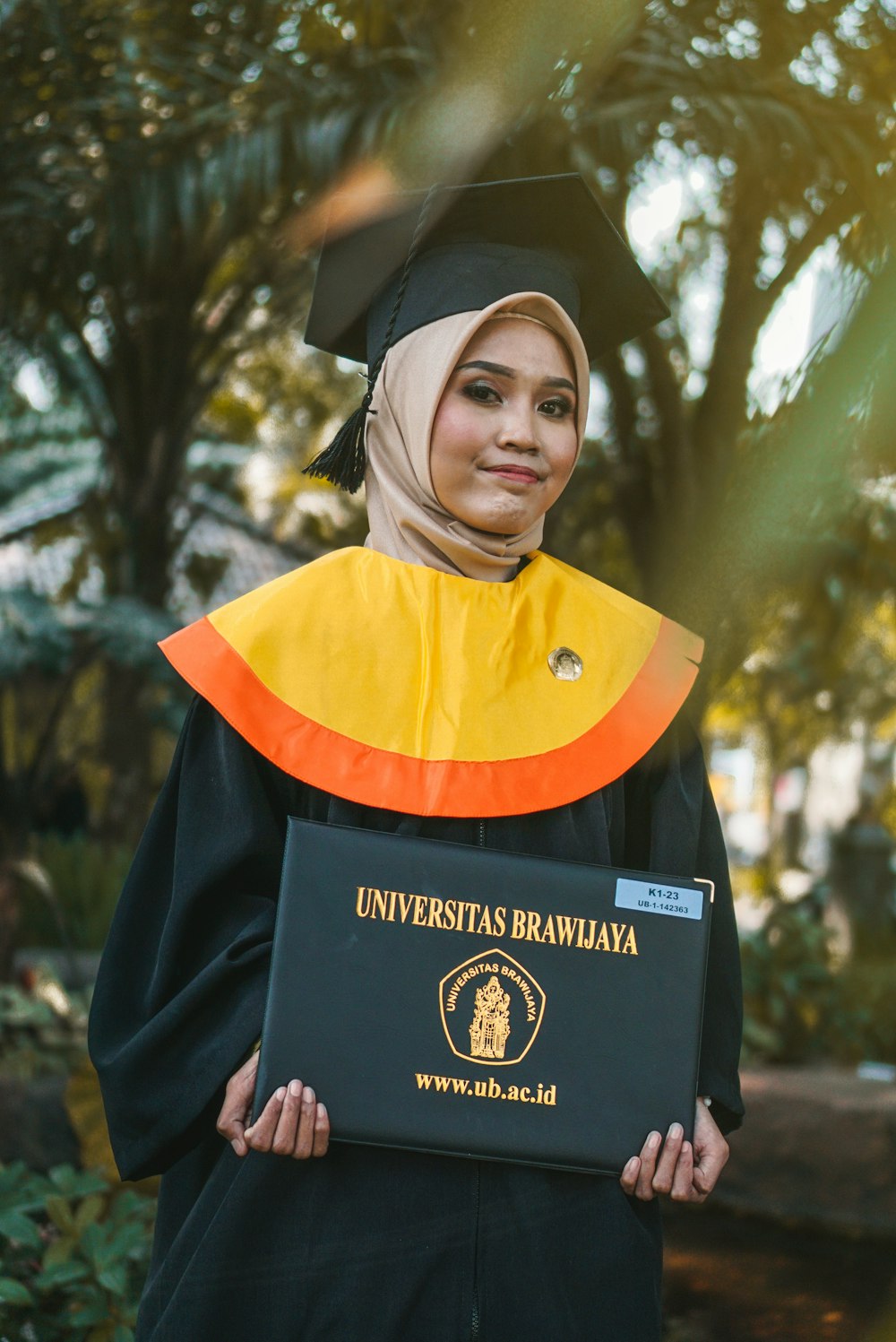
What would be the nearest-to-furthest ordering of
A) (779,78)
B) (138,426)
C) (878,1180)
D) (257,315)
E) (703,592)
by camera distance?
(703,592) → (779,78) → (878,1180) → (138,426) → (257,315)

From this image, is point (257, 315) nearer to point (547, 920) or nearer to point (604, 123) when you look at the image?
point (604, 123)

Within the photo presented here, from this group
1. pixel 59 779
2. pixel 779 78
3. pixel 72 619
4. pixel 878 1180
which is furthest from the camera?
pixel 59 779

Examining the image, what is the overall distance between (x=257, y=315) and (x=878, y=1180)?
240 inches

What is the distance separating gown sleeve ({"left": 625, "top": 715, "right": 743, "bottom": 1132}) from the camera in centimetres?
173

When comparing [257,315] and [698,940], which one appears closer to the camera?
[698,940]

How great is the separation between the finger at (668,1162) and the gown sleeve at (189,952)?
0.51 m

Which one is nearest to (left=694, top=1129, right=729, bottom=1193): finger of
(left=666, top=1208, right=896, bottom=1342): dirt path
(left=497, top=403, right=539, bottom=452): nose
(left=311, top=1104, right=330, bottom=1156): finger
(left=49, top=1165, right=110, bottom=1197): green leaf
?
(left=311, top=1104, right=330, bottom=1156): finger

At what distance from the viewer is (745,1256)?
4.40 metres

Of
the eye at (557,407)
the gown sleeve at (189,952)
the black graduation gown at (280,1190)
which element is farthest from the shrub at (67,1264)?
the eye at (557,407)

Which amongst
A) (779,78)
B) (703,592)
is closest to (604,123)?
(779,78)

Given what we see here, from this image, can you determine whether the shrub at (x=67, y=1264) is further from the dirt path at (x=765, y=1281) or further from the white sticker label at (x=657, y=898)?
the dirt path at (x=765, y=1281)

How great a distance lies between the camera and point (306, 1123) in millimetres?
1453

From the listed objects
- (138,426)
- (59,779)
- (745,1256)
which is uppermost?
(138,426)

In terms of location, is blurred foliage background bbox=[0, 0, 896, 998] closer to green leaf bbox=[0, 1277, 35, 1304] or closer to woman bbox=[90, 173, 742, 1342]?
woman bbox=[90, 173, 742, 1342]
